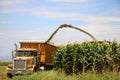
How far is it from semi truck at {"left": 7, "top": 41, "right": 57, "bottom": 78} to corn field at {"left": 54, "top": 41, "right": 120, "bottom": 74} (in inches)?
86.2

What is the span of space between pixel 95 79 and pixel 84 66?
7053 millimetres

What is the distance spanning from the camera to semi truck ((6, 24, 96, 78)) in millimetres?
29178

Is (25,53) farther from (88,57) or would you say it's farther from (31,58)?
(88,57)

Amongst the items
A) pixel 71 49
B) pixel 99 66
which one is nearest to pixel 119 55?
pixel 99 66

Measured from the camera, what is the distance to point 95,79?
Result: 67.9ft

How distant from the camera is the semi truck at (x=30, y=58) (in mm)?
29172

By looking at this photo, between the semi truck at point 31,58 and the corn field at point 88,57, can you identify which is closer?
the corn field at point 88,57

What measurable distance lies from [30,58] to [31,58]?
0.37ft

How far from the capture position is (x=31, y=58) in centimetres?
Result: 3011

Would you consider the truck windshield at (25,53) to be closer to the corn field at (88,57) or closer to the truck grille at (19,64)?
the truck grille at (19,64)

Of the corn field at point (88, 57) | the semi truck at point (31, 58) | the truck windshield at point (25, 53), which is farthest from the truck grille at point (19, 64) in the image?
the corn field at point (88, 57)

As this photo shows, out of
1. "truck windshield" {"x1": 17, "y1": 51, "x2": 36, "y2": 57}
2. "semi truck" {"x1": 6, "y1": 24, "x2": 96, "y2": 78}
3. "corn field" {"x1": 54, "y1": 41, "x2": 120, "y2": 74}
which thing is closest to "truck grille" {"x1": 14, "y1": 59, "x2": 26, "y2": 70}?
"semi truck" {"x1": 6, "y1": 24, "x2": 96, "y2": 78}

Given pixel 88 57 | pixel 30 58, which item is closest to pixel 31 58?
pixel 30 58

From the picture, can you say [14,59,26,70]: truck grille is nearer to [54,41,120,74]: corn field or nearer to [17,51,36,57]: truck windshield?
[17,51,36,57]: truck windshield
